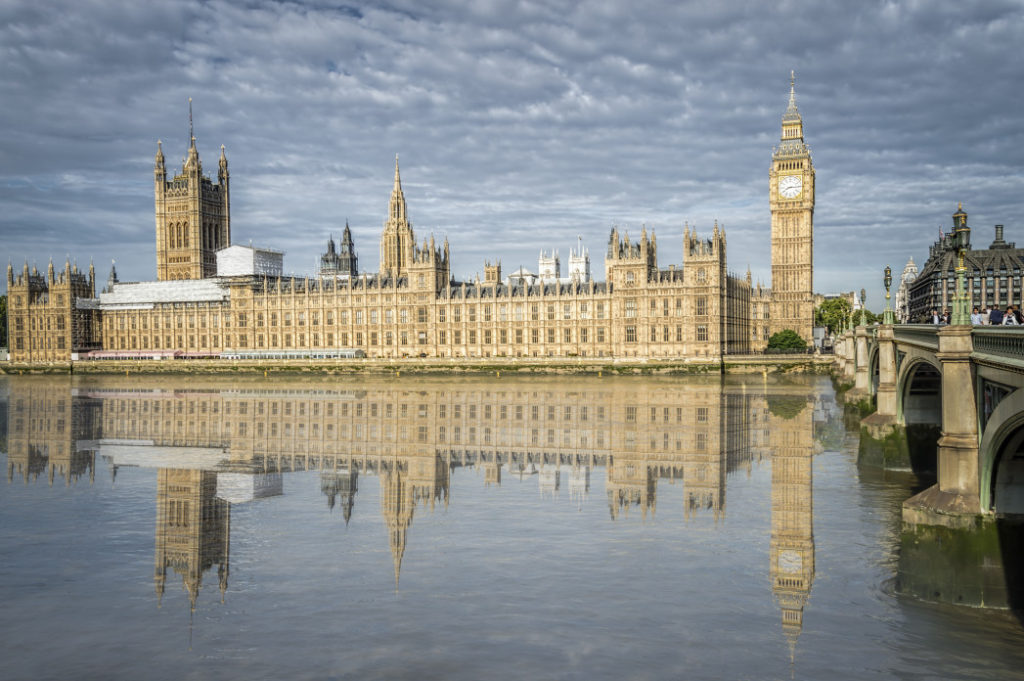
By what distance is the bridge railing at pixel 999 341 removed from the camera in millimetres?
21667

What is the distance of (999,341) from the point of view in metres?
24.1

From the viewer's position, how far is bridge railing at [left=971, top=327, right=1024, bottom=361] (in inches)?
853

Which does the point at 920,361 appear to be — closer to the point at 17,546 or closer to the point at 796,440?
the point at 796,440

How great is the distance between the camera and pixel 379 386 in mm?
105750

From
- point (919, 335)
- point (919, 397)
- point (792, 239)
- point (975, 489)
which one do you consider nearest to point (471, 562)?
point (975, 489)

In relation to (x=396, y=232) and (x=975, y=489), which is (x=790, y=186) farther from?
(x=975, y=489)

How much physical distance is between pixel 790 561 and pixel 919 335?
17.4m

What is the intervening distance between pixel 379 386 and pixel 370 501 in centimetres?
7010

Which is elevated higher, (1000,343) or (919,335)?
(919,335)

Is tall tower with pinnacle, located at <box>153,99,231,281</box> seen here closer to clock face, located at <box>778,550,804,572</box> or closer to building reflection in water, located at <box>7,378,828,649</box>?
building reflection in water, located at <box>7,378,828,649</box>

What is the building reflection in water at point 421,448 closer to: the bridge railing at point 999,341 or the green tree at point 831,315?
the bridge railing at point 999,341

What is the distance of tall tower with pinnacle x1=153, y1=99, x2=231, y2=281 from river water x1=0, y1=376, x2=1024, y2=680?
140123mm

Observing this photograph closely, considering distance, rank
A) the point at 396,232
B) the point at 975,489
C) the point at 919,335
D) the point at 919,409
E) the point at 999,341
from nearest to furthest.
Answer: the point at 999,341 < the point at 975,489 < the point at 919,335 < the point at 919,409 < the point at 396,232

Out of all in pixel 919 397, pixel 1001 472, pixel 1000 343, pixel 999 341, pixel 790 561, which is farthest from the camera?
pixel 919 397
